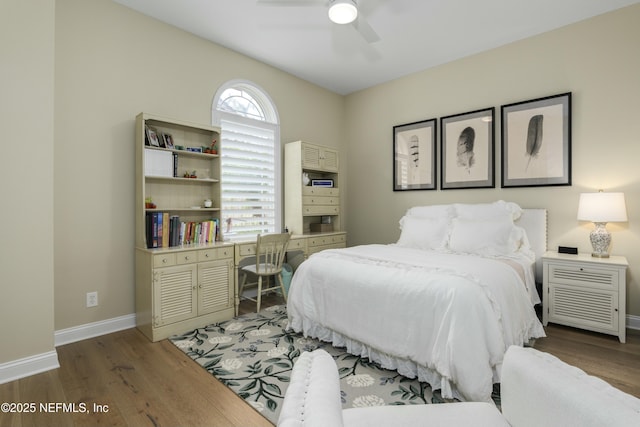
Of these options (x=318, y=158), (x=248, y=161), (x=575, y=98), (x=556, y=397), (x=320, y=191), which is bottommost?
(x=556, y=397)

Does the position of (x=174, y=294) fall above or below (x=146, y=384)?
above

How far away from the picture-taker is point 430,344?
1972 millimetres

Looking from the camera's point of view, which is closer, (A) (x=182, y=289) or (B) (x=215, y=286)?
(A) (x=182, y=289)

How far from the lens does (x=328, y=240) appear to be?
4.41m

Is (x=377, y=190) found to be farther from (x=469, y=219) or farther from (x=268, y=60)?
(x=268, y=60)

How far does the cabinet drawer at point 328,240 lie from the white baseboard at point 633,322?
3.17 meters

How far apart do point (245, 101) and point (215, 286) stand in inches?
94.6

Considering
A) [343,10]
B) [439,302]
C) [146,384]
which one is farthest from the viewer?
[343,10]

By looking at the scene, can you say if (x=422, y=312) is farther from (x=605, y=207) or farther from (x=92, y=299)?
(x=92, y=299)

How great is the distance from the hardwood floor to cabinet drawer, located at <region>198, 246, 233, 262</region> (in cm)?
82

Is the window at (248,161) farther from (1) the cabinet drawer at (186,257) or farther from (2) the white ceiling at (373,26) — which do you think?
(1) the cabinet drawer at (186,257)

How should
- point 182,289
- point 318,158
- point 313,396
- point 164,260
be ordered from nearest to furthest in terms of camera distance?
1. point 313,396
2. point 164,260
3. point 182,289
4. point 318,158

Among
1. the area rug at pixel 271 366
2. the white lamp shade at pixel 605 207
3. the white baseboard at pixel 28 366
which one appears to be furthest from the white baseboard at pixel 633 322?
the white baseboard at pixel 28 366

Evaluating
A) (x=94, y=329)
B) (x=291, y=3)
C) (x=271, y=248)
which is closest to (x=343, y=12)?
(x=291, y=3)
